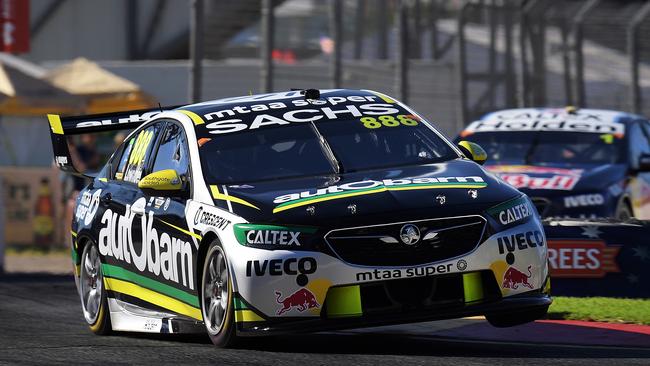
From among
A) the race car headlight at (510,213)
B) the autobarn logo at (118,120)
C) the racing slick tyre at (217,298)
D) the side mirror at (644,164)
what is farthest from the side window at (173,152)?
the side mirror at (644,164)

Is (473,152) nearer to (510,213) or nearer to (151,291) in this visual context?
(510,213)

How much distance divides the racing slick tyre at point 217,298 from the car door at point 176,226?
0.14m

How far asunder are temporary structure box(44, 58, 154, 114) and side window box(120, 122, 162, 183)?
11.0 m

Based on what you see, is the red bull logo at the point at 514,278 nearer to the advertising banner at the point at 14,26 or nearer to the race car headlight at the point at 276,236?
the race car headlight at the point at 276,236

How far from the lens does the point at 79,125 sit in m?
11.2

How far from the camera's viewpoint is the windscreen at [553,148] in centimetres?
1518

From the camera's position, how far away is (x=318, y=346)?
9.02 m

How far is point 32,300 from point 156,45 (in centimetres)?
1875

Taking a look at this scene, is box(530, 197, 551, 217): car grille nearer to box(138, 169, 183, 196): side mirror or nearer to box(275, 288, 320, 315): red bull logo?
box(138, 169, 183, 196): side mirror

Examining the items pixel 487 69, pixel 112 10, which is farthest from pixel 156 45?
pixel 487 69

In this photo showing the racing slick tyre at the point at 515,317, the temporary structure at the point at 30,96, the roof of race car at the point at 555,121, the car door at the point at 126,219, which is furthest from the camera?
the temporary structure at the point at 30,96

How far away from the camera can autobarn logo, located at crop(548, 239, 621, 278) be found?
11531mm

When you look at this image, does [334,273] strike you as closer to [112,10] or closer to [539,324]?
[539,324]

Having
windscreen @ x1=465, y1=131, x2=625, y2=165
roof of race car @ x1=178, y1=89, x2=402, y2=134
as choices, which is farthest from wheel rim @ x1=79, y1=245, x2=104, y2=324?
windscreen @ x1=465, y1=131, x2=625, y2=165
